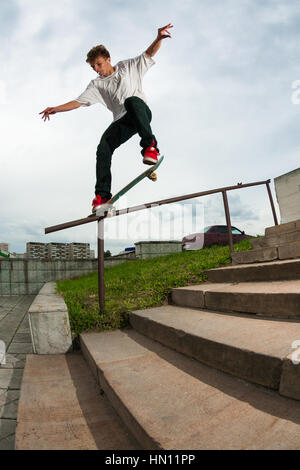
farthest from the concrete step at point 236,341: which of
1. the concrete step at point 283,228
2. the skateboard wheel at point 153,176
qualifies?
the concrete step at point 283,228

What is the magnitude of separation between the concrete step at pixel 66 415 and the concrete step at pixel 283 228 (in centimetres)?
378

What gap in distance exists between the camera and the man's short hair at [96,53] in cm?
315

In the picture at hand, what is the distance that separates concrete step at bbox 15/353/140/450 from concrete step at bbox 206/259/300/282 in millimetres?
1824

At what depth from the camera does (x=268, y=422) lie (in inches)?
41.4

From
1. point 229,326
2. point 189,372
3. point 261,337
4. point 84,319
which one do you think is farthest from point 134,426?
point 84,319

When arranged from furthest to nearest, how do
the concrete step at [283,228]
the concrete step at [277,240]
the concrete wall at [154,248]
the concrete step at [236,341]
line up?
the concrete wall at [154,248] < the concrete step at [283,228] < the concrete step at [277,240] < the concrete step at [236,341]

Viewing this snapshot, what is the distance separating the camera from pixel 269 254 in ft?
12.4

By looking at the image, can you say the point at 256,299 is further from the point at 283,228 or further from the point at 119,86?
the point at 283,228

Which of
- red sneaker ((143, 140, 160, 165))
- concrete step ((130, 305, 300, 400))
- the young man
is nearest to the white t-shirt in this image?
the young man

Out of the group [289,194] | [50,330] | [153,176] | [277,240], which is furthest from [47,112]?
[289,194]

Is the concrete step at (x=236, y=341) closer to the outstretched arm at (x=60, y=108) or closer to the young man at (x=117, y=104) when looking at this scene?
the young man at (x=117, y=104)

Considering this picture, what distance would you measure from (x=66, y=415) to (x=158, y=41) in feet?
11.0

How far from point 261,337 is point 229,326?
35 centimetres

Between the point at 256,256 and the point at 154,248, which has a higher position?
the point at 154,248
